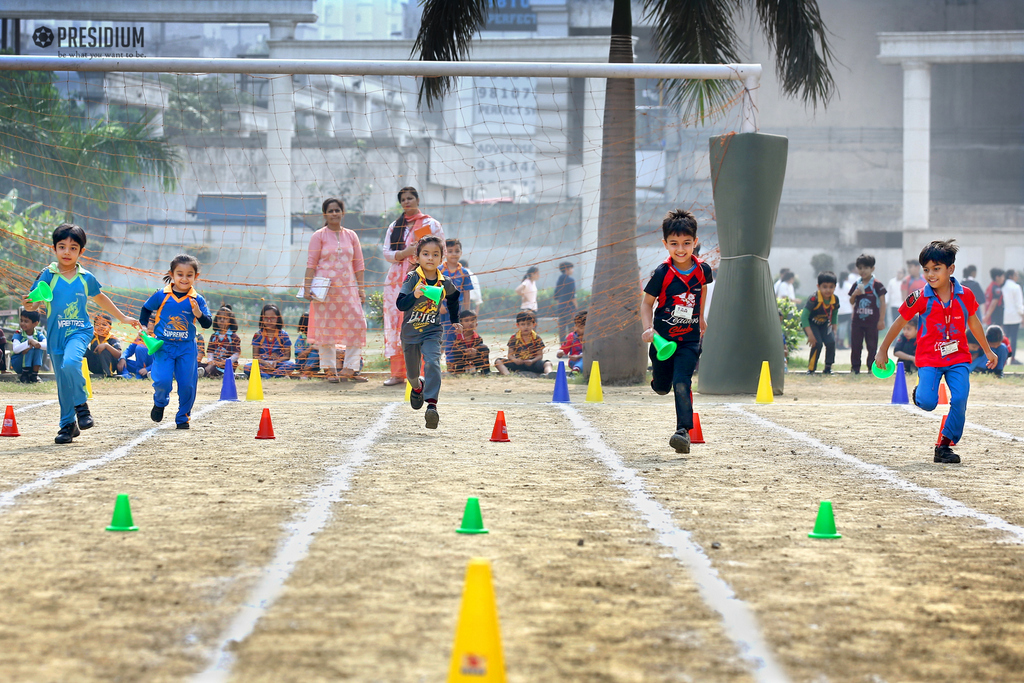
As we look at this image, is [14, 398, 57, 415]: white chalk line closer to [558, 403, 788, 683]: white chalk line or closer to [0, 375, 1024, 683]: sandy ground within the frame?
[0, 375, 1024, 683]: sandy ground

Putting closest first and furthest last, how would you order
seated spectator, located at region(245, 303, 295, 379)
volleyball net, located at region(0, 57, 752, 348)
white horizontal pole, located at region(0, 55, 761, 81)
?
1. white horizontal pole, located at region(0, 55, 761, 81)
2. seated spectator, located at region(245, 303, 295, 379)
3. volleyball net, located at region(0, 57, 752, 348)

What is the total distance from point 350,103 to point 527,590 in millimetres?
54735

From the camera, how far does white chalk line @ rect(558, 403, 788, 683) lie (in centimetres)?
332

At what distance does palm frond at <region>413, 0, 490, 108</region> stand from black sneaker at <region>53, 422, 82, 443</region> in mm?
7047

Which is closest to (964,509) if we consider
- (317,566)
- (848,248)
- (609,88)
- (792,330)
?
(317,566)

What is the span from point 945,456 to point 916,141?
3083 cm

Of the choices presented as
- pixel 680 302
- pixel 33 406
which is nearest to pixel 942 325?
pixel 680 302

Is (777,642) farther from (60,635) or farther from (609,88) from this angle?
(609,88)

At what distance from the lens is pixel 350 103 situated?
56.3m

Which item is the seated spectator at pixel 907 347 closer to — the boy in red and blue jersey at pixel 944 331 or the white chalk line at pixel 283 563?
the boy in red and blue jersey at pixel 944 331

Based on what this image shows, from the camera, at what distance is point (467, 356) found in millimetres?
15742

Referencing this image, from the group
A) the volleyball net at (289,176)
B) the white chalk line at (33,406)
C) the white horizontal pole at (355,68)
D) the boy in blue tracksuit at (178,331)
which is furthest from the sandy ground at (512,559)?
the volleyball net at (289,176)

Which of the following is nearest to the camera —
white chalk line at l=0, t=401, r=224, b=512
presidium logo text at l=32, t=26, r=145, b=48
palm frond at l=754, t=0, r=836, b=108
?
white chalk line at l=0, t=401, r=224, b=512

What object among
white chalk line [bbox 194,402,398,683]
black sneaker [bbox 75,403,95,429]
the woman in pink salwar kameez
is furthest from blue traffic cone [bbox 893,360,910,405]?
black sneaker [bbox 75,403,95,429]
